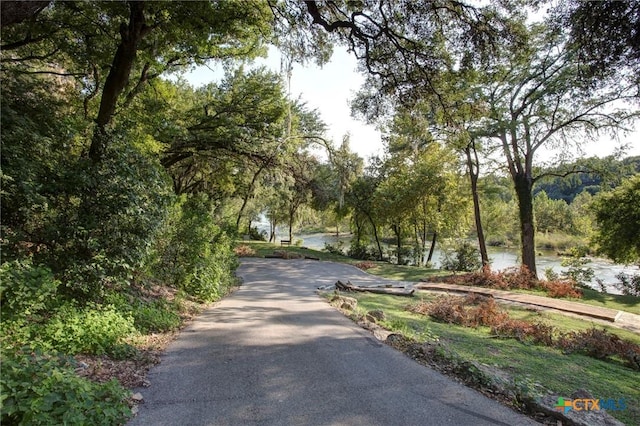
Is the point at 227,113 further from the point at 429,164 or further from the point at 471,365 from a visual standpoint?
the point at 429,164

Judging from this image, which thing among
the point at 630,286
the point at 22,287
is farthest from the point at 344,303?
the point at 630,286

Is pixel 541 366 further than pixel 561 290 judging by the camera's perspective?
No

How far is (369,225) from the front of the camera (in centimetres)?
2858

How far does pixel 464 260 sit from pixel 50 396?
21.0 m

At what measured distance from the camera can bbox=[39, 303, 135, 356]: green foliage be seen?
3979mm

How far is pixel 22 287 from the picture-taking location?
3727 millimetres

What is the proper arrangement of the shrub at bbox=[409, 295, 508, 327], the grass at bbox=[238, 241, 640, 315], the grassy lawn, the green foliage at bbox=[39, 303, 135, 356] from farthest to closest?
the grass at bbox=[238, 241, 640, 315], the grassy lawn, the shrub at bbox=[409, 295, 508, 327], the green foliage at bbox=[39, 303, 135, 356]

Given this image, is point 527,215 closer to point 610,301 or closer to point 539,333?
point 610,301

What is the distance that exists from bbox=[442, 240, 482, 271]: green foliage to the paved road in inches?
637

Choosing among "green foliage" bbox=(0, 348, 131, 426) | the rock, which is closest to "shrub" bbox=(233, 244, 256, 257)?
the rock

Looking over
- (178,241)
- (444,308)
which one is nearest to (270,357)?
(178,241)

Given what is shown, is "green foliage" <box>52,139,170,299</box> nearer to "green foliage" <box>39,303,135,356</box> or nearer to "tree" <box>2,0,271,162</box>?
"green foliage" <box>39,303,135,356</box>

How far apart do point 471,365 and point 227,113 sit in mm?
10558

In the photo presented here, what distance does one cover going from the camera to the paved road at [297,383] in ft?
10.6
